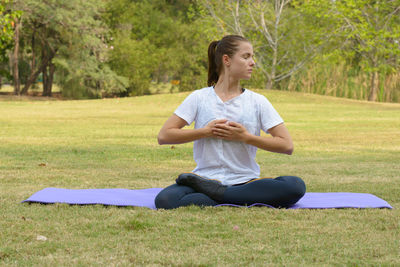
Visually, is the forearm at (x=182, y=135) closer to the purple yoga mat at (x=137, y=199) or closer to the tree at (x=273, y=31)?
the purple yoga mat at (x=137, y=199)

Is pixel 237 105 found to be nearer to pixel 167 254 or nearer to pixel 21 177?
pixel 167 254

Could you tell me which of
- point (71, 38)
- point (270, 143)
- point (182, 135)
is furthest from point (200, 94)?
point (71, 38)

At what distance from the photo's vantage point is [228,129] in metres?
4.81

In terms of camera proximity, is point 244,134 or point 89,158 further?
point 89,158

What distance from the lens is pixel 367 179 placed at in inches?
277

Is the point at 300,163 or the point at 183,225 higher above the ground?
the point at 183,225

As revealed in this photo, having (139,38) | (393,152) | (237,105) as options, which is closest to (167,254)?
(237,105)

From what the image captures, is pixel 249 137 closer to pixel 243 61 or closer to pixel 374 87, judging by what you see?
pixel 243 61

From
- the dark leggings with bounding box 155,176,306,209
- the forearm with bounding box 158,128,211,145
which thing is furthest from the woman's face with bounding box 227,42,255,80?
the dark leggings with bounding box 155,176,306,209

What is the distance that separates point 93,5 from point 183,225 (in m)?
28.6

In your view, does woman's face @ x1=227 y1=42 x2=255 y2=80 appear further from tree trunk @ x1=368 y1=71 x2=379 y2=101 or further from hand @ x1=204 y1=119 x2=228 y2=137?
tree trunk @ x1=368 y1=71 x2=379 y2=101

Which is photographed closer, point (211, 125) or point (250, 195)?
point (211, 125)

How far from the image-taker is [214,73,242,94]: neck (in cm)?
511

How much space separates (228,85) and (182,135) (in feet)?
1.82
